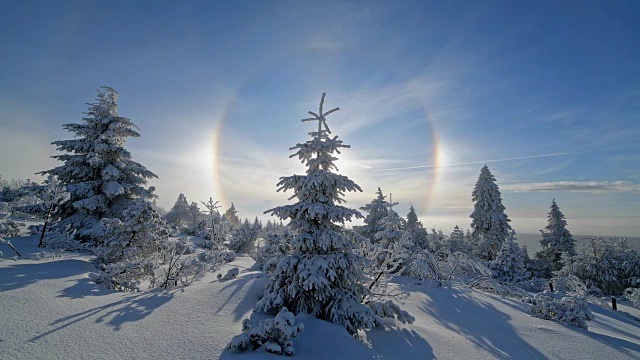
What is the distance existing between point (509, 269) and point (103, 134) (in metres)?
32.4

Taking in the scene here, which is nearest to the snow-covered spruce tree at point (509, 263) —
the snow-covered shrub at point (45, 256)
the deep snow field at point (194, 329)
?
the deep snow field at point (194, 329)

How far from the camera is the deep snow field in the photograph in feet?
14.8

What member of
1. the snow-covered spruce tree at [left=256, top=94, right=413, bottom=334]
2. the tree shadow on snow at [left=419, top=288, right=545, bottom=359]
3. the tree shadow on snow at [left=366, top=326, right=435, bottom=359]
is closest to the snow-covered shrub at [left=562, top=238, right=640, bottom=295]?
the tree shadow on snow at [left=419, top=288, right=545, bottom=359]

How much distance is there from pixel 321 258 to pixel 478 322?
239 inches

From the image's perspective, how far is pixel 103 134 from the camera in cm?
1523

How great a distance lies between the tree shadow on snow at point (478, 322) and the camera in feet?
22.6

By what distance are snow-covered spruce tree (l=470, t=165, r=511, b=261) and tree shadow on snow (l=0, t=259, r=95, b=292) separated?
115 ft

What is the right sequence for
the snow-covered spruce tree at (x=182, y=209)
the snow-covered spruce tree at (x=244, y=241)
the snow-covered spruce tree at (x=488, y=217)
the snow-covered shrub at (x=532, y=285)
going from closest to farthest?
the snow-covered shrub at (x=532, y=285) < the snow-covered spruce tree at (x=244, y=241) < the snow-covered spruce tree at (x=488, y=217) < the snow-covered spruce tree at (x=182, y=209)

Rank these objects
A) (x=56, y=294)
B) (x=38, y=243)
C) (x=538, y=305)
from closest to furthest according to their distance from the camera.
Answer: (x=56, y=294) → (x=538, y=305) → (x=38, y=243)

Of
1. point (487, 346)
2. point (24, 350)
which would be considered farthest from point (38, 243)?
point (487, 346)

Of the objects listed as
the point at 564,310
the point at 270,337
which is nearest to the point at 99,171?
the point at 270,337

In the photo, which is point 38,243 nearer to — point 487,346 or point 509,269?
point 487,346

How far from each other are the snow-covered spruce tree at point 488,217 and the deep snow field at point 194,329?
24459mm

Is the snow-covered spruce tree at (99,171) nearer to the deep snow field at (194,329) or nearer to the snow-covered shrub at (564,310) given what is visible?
the deep snow field at (194,329)
